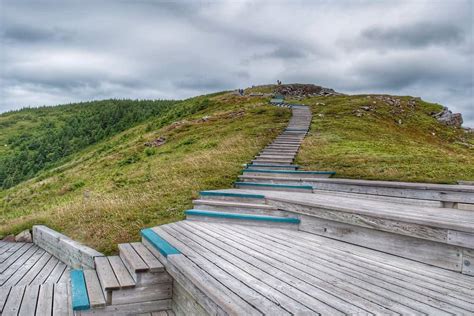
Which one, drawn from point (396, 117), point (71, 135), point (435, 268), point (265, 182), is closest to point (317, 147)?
point (265, 182)

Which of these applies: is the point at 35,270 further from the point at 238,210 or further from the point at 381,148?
the point at 381,148

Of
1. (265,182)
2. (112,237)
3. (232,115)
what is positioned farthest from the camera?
(232,115)

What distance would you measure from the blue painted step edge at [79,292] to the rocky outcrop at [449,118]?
1219 inches

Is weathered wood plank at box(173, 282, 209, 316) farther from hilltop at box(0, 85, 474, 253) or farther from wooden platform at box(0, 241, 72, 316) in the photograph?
hilltop at box(0, 85, 474, 253)

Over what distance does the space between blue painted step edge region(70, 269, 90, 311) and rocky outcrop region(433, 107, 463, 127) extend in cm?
3095

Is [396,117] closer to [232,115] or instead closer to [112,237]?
[232,115]

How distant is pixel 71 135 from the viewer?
56062 millimetres

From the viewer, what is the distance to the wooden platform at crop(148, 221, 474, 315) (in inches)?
97.0

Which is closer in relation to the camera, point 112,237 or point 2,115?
point 112,237

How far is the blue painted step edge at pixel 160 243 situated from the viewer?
3.90 m

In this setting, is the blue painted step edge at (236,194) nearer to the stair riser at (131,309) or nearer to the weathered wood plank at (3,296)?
the stair riser at (131,309)

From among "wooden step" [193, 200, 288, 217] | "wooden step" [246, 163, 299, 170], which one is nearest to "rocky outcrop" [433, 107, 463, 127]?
"wooden step" [246, 163, 299, 170]

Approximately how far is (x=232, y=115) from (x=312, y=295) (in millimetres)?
22265

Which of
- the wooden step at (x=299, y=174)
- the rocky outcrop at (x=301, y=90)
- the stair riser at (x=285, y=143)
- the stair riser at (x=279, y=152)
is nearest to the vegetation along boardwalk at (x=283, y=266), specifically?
the wooden step at (x=299, y=174)
